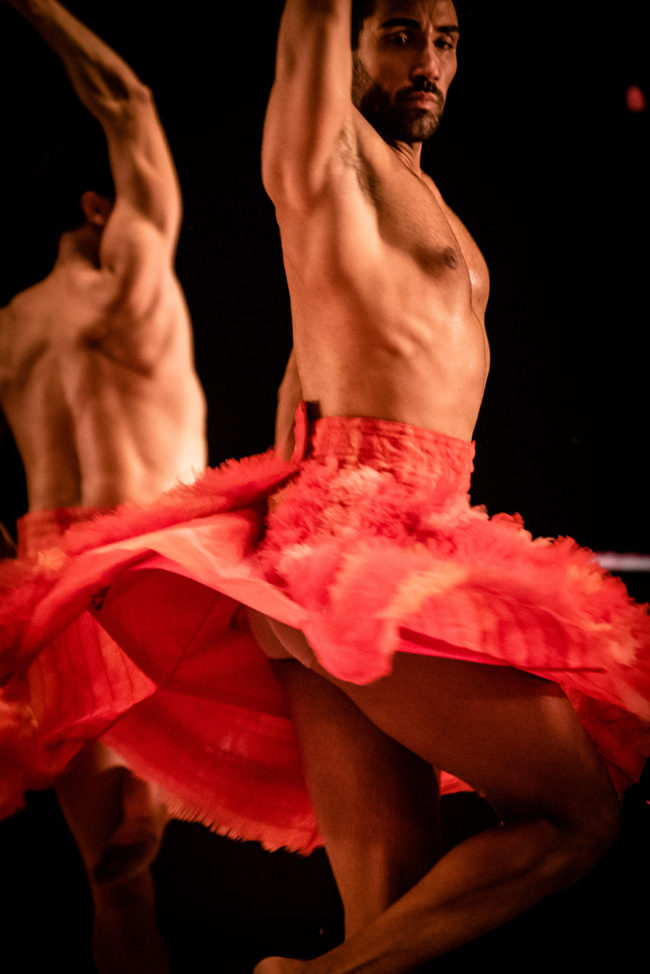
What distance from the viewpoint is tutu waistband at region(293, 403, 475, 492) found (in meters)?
0.99

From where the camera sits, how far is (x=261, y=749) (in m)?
1.24

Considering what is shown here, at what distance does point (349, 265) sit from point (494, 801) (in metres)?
0.62

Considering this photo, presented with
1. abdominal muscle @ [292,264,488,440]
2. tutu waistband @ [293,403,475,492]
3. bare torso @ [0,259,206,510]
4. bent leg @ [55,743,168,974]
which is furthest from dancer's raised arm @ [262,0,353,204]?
bent leg @ [55,743,168,974]

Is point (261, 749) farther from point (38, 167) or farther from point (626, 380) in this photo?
point (38, 167)

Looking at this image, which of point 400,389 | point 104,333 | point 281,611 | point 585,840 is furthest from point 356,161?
point 585,840

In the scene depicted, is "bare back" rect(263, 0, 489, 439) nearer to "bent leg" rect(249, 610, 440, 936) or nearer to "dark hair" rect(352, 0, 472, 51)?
"dark hair" rect(352, 0, 472, 51)

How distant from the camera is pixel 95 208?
169cm

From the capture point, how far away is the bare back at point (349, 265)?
103cm

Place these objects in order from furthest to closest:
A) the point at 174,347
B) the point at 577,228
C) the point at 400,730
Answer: the point at 174,347
the point at 577,228
the point at 400,730

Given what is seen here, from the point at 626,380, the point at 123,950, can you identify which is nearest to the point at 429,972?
the point at 123,950

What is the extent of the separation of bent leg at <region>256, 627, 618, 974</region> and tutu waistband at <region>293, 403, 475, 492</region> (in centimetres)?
23

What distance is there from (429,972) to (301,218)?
125 cm

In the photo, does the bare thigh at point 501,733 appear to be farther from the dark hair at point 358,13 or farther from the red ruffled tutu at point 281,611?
the dark hair at point 358,13

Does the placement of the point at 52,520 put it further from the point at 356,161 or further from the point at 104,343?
the point at 356,161
